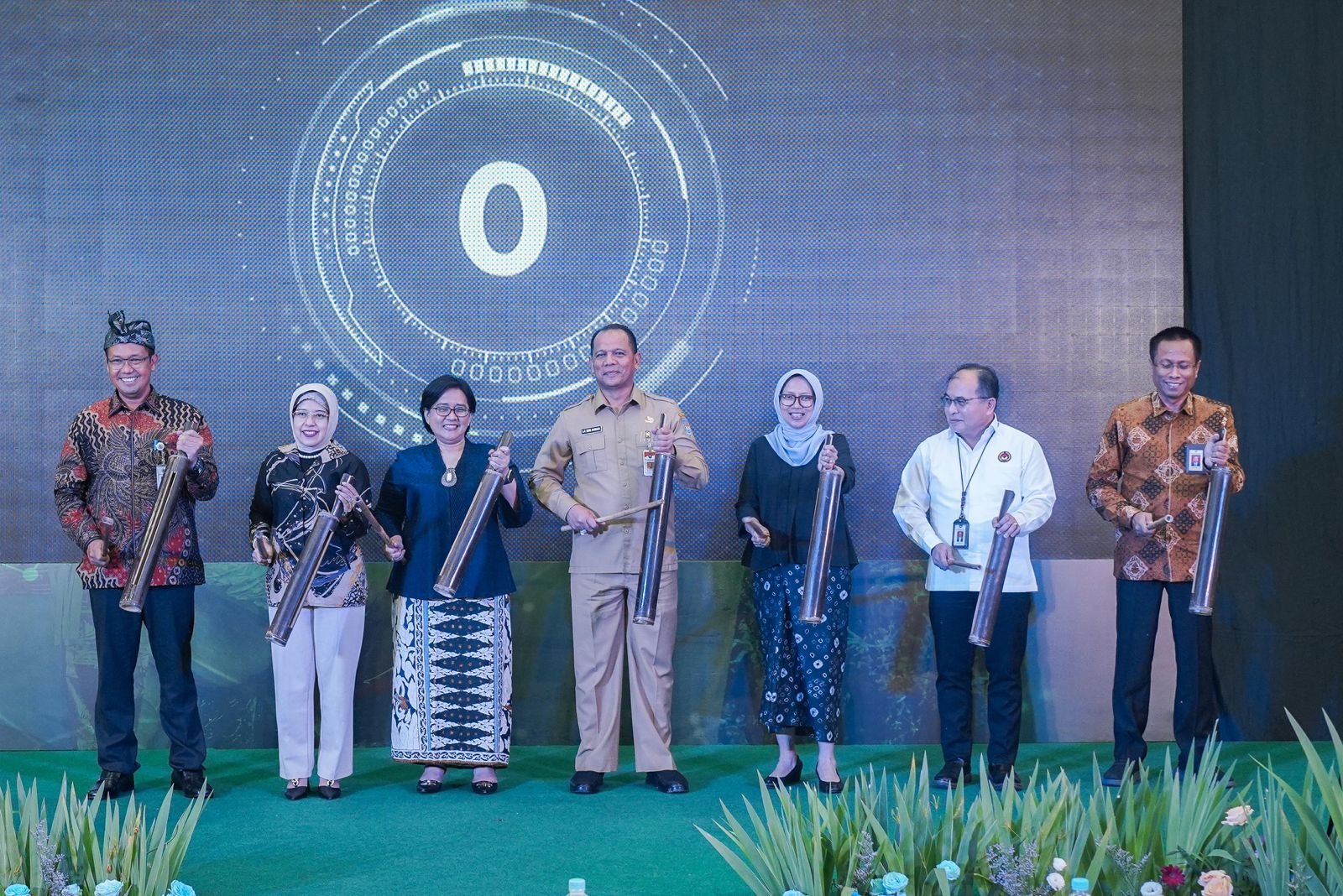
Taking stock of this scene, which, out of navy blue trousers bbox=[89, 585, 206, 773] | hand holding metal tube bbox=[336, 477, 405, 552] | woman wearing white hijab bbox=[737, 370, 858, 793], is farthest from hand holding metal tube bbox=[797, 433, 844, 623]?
navy blue trousers bbox=[89, 585, 206, 773]

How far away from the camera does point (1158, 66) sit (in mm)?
5090

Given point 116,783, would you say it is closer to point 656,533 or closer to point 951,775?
point 656,533

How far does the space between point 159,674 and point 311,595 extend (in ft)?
1.79

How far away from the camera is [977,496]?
438 centimetres

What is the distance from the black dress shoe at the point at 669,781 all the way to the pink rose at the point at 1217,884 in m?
2.23

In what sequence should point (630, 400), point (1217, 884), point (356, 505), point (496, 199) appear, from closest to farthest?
point (1217, 884), point (356, 505), point (630, 400), point (496, 199)

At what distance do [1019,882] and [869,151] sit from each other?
3393mm

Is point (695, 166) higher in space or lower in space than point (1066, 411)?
higher

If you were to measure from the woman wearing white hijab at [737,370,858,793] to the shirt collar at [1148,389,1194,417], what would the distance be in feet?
3.42

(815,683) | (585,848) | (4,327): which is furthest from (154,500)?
(815,683)

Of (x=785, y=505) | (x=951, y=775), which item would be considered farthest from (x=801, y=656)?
(x=951, y=775)

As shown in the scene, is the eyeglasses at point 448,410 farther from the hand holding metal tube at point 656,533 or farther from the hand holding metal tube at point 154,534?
the hand holding metal tube at point 154,534

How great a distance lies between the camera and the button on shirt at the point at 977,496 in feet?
14.2

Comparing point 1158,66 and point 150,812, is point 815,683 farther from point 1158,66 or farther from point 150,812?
point 1158,66
